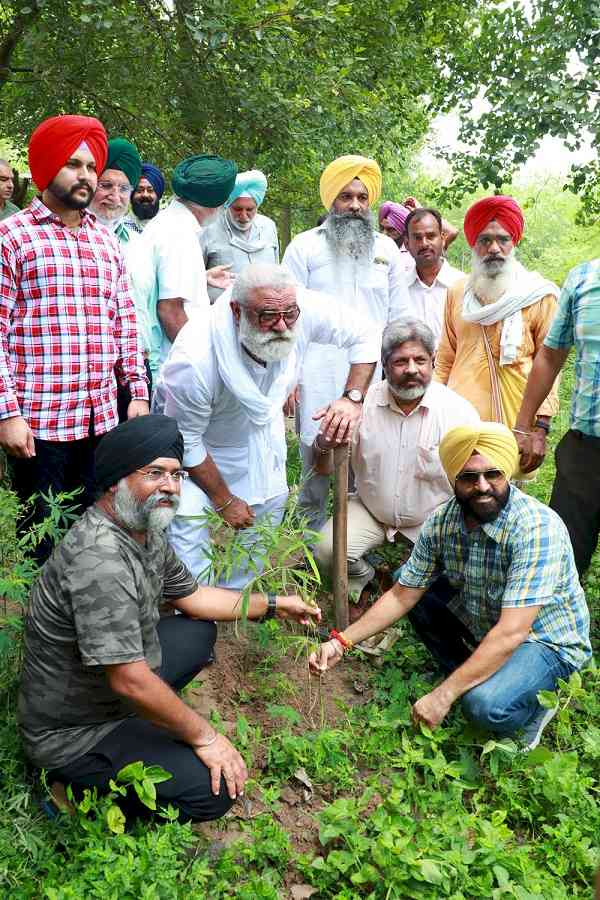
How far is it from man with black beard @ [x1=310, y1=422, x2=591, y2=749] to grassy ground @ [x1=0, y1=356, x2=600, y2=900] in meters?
0.17

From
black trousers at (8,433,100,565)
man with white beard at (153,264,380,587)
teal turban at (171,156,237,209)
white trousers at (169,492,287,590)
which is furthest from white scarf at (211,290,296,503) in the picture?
teal turban at (171,156,237,209)

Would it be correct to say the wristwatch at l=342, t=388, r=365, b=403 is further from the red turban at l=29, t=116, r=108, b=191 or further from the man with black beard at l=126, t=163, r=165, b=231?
the man with black beard at l=126, t=163, r=165, b=231

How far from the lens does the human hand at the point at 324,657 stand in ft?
11.1

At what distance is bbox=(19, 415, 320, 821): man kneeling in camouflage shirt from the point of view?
2.55 meters

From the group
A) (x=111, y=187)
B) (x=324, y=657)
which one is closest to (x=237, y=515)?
(x=324, y=657)

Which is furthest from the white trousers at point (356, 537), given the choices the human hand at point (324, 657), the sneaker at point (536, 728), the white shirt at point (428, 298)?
the white shirt at point (428, 298)

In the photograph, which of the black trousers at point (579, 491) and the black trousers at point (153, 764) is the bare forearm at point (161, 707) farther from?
the black trousers at point (579, 491)

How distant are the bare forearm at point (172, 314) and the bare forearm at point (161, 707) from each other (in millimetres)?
2305

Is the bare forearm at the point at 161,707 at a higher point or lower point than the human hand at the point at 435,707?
higher

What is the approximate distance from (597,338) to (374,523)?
5.20ft

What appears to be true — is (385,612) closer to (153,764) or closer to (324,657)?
(324,657)

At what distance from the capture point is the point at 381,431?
439 cm

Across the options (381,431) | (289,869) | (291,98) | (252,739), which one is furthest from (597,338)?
(291,98)

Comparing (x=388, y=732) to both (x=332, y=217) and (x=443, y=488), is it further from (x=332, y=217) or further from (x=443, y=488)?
(x=332, y=217)
